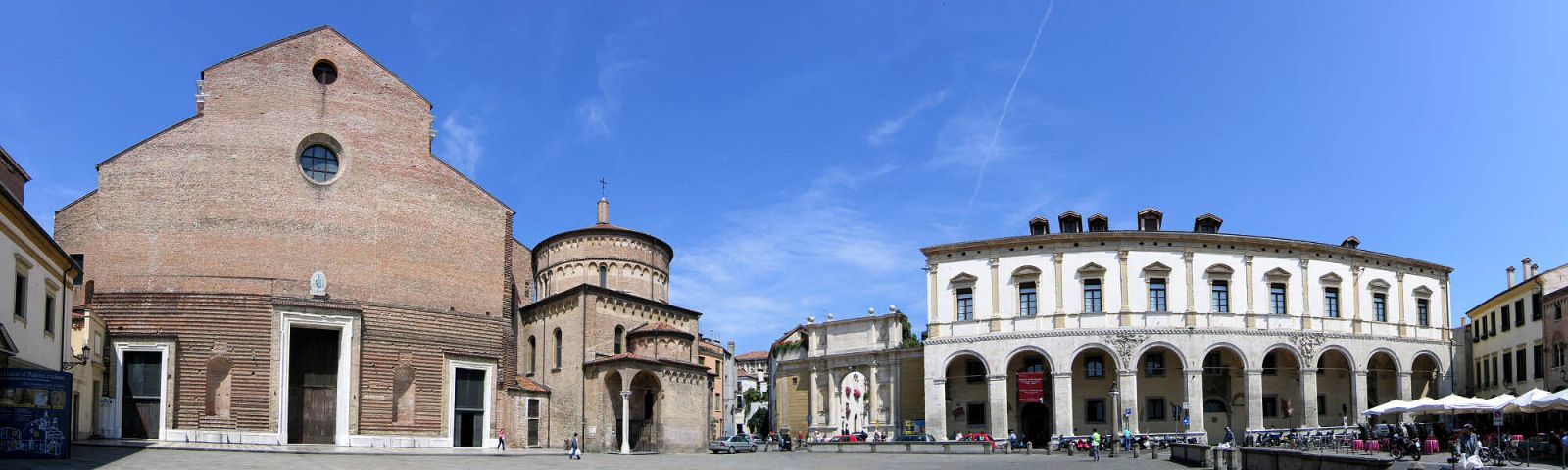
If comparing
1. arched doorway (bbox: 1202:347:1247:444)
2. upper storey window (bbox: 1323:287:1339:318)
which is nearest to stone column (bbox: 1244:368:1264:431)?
arched doorway (bbox: 1202:347:1247:444)

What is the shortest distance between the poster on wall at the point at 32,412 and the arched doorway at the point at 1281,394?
45276 millimetres

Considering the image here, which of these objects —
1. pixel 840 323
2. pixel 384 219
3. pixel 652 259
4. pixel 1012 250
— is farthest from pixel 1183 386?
pixel 384 219

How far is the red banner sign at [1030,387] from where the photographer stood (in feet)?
174

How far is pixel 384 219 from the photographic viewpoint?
153 ft

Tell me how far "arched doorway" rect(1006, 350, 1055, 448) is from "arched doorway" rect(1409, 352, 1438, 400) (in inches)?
666

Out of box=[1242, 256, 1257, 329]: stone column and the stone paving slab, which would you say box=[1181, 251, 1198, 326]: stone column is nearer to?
box=[1242, 256, 1257, 329]: stone column

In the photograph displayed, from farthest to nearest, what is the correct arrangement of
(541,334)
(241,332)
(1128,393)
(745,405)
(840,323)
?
(745,405)
(840,323)
(541,334)
(1128,393)
(241,332)

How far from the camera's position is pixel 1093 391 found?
179 ft

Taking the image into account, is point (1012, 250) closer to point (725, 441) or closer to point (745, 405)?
point (725, 441)

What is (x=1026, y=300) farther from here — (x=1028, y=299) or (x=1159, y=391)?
(x=1159, y=391)

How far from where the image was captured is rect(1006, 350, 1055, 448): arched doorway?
53250 millimetres

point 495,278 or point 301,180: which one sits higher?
point 301,180

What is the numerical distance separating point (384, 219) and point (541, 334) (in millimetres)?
11099

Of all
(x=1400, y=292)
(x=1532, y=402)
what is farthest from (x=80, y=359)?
(x=1400, y=292)
